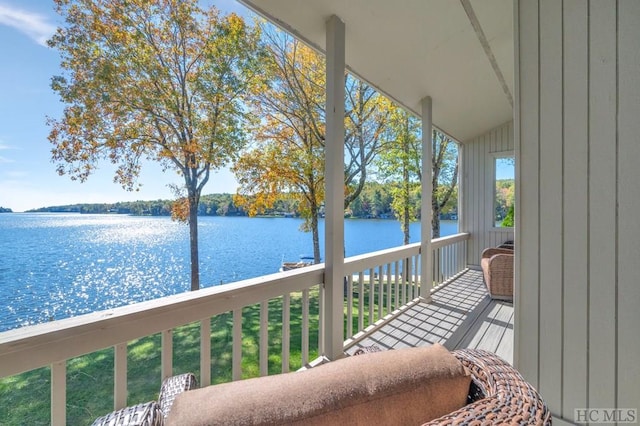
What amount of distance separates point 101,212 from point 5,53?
1987 millimetres

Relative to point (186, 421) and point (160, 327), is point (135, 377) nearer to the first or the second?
point (160, 327)

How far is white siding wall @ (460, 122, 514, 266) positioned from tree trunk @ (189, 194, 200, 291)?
579cm

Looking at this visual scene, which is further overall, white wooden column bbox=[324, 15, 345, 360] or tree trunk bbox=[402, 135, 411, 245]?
tree trunk bbox=[402, 135, 411, 245]

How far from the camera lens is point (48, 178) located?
3586 mm

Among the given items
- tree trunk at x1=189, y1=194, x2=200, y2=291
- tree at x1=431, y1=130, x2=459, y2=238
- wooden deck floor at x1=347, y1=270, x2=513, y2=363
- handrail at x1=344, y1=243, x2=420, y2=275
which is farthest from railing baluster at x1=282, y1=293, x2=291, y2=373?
tree at x1=431, y1=130, x2=459, y2=238

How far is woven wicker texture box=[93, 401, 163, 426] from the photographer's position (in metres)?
0.68

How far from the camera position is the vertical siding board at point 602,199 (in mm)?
1346

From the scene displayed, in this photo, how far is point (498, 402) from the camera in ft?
2.22

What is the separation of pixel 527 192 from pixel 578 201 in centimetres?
22

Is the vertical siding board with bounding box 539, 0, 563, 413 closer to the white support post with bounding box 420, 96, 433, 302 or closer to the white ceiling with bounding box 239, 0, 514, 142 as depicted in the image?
the white ceiling with bounding box 239, 0, 514, 142

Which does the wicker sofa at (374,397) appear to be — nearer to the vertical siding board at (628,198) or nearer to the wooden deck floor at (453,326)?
the vertical siding board at (628,198)

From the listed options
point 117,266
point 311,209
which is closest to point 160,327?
point 117,266

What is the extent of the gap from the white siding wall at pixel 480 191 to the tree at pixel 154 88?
507cm

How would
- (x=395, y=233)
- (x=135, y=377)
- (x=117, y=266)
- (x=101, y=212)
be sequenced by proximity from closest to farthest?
(x=135, y=377) < (x=101, y=212) < (x=117, y=266) < (x=395, y=233)
